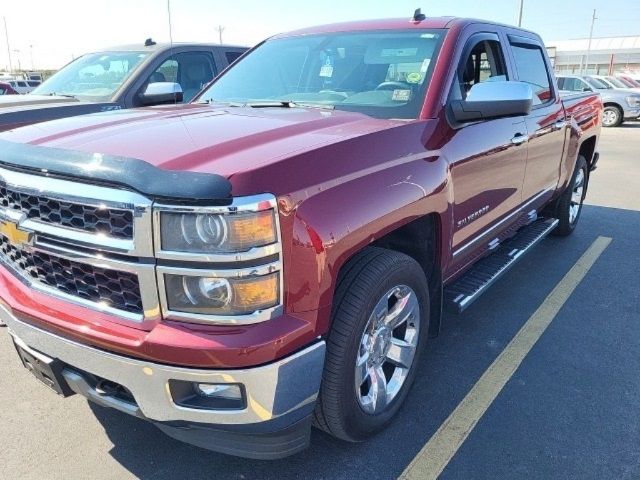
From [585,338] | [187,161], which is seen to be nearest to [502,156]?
[585,338]

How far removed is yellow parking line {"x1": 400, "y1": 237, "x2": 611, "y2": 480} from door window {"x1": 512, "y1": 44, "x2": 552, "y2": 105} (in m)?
1.58

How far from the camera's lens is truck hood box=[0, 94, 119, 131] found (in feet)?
17.0

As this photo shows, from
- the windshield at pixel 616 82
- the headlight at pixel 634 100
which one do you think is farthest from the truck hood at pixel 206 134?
the windshield at pixel 616 82

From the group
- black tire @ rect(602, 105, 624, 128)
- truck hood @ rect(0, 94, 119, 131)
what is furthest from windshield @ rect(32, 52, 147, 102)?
black tire @ rect(602, 105, 624, 128)

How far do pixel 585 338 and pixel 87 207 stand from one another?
325cm

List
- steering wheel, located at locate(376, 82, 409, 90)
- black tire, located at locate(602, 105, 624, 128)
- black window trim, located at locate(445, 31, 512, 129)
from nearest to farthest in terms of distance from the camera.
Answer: black window trim, located at locate(445, 31, 512, 129), steering wheel, located at locate(376, 82, 409, 90), black tire, located at locate(602, 105, 624, 128)

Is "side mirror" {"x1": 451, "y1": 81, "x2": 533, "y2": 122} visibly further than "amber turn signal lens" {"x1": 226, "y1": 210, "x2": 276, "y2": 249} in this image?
Yes

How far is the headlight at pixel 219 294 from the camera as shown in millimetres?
1891

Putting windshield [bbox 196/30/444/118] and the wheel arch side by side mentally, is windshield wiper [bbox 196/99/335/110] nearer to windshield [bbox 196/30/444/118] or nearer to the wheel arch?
windshield [bbox 196/30/444/118]

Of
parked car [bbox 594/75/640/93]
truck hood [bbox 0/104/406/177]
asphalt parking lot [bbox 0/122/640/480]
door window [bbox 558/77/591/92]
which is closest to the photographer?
truck hood [bbox 0/104/406/177]

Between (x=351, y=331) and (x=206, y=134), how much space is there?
103 cm

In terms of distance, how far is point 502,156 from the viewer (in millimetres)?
3541

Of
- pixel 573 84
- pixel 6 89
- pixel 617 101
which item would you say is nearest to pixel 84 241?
pixel 6 89

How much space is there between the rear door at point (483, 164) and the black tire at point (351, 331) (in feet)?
2.36
